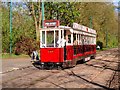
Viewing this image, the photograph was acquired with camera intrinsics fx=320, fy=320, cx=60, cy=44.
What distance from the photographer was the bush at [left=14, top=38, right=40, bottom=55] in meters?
A: 35.7

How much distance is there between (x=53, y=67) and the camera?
21.7 metres

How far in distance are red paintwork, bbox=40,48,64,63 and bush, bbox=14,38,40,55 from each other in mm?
14673

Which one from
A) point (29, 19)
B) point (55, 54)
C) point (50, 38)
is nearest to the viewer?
point (55, 54)

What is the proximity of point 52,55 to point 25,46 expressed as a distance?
15183mm

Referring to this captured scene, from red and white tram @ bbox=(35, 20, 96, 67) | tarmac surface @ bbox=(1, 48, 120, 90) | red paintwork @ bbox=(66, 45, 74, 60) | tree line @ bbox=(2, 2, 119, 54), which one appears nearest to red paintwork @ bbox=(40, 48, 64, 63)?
red and white tram @ bbox=(35, 20, 96, 67)

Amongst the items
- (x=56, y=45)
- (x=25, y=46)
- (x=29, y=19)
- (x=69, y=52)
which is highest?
(x=29, y=19)

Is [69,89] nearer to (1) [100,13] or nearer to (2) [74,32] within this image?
(2) [74,32]

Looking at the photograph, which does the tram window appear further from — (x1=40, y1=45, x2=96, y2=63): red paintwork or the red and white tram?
(x1=40, y1=45, x2=96, y2=63): red paintwork

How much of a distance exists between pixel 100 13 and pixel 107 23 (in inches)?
328

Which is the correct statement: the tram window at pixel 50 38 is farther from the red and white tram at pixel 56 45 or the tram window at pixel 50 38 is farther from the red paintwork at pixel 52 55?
the red paintwork at pixel 52 55

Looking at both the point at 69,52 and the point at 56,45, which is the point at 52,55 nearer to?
the point at 56,45

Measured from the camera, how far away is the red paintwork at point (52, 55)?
A: 20.8 metres

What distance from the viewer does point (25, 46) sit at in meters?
35.8

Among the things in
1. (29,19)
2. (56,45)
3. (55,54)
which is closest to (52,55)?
(55,54)
